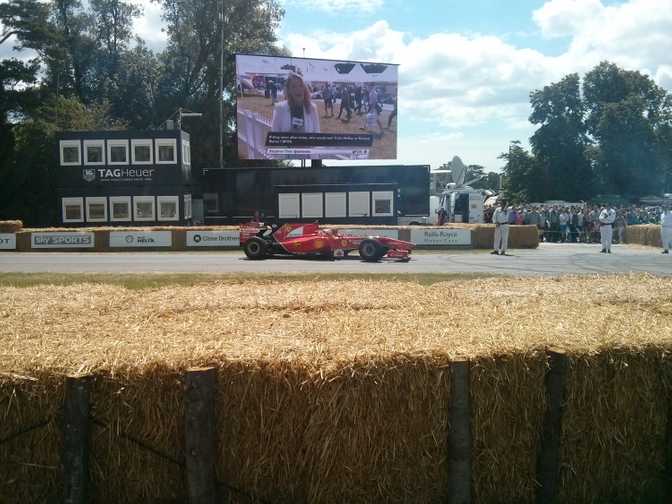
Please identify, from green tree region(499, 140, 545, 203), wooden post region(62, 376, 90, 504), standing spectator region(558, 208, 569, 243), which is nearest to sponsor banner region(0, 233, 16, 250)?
standing spectator region(558, 208, 569, 243)

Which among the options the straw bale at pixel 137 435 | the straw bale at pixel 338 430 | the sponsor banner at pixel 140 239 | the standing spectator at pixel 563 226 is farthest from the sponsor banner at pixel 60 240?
the straw bale at pixel 338 430

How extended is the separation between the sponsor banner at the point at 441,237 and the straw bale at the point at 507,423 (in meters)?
25.6

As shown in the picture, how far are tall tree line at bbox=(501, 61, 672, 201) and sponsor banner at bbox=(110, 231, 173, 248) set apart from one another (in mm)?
50017

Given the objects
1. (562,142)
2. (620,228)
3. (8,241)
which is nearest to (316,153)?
(620,228)

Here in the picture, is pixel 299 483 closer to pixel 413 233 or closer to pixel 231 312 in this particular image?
pixel 231 312

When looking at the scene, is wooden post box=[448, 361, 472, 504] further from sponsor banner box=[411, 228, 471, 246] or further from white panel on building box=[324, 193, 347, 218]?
white panel on building box=[324, 193, 347, 218]

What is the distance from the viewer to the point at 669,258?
22047 millimetres

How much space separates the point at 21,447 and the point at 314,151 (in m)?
36.6

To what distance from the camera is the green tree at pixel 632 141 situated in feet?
227

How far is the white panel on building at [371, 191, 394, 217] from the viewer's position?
120 ft

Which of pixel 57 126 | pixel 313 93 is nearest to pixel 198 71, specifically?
pixel 57 126

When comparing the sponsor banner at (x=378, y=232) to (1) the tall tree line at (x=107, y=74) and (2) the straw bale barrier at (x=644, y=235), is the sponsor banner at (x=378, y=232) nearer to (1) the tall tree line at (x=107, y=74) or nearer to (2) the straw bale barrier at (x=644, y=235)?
(2) the straw bale barrier at (x=644, y=235)

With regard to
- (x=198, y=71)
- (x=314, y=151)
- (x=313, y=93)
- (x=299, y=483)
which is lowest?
(x=299, y=483)

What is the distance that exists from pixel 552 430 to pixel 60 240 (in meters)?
29.7
